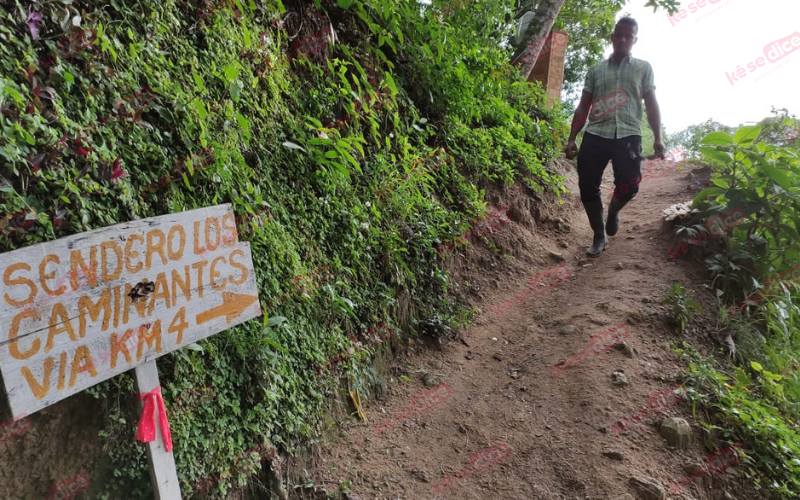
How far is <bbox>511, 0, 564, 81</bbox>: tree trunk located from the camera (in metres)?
6.07

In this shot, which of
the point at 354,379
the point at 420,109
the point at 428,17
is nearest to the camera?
the point at 354,379

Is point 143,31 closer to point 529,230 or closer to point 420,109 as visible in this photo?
point 420,109

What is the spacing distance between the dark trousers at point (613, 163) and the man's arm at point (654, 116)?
0.15 m

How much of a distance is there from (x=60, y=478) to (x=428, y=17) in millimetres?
4118

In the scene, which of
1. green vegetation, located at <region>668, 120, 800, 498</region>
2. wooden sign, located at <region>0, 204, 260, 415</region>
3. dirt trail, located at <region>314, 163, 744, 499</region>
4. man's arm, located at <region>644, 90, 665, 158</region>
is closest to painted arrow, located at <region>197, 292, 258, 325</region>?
wooden sign, located at <region>0, 204, 260, 415</region>

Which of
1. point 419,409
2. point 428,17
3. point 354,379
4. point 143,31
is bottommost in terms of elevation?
point 419,409

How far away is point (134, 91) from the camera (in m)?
1.71

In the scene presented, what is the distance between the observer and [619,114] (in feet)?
12.4

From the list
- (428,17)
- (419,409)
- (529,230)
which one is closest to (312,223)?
(419,409)

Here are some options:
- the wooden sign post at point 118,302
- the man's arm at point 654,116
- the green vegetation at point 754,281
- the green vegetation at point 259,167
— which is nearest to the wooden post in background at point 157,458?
the wooden sign post at point 118,302

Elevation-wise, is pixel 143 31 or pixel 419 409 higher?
pixel 143 31

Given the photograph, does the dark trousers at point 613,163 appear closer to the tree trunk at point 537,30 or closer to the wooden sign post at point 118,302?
the tree trunk at point 537,30

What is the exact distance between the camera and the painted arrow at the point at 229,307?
1484mm

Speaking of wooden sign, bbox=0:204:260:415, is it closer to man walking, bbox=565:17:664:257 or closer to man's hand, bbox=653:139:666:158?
man walking, bbox=565:17:664:257
